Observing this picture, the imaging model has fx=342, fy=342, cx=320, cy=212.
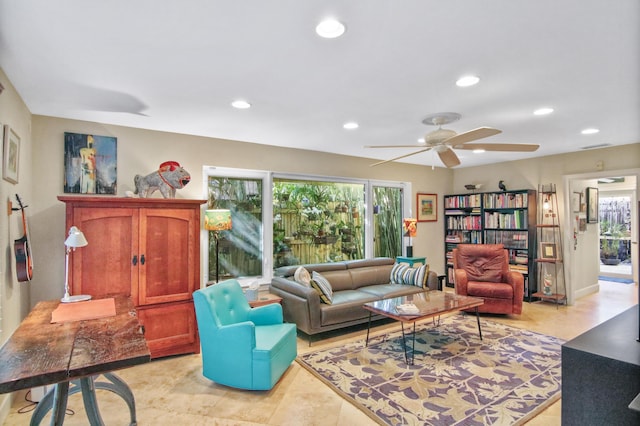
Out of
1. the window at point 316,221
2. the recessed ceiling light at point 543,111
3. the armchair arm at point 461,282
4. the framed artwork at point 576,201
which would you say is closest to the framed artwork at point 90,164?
the window at point 316,221

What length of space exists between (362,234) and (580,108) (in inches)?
134

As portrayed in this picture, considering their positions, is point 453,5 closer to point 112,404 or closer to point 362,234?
point 112,404

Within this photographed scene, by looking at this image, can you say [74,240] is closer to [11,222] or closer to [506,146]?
[11,222]

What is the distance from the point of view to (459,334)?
392cm

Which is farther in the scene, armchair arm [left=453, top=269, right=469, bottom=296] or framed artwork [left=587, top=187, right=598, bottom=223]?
framed artwork [left=587, top=187, right=598, bottom=223]

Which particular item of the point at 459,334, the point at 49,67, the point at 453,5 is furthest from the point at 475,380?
the point at 49,67

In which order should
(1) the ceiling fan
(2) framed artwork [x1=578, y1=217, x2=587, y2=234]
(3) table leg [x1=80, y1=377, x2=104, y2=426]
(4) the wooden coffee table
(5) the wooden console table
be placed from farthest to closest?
1. (2) framed artwork [x1=578, y1=217, x2=587, y2=234]
2. (4) the wooden coffee table
3. (1) the ceiling fan
4. (3) table leg [x1=80, y1=377, x2=104, y2=426]
5. (5) the wooden console table

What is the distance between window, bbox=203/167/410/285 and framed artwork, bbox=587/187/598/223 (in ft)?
10.9

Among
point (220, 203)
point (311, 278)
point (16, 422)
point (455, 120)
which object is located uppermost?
point (455, 120)

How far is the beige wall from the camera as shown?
236 cm

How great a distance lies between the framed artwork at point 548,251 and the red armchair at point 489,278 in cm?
101

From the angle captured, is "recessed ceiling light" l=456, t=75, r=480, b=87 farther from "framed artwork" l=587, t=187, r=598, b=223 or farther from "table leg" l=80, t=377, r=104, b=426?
"framed artwork" l=587, t=187, r=598, b=223

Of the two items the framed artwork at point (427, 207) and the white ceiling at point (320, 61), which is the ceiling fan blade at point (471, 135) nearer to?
the white ceiling at point (320, 61)

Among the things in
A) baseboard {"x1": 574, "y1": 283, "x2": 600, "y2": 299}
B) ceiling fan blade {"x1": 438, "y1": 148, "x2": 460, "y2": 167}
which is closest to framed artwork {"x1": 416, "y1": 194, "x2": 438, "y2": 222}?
baseboard {"x1": 574, "y1": 283, "x2": 600, "y2": 299}
